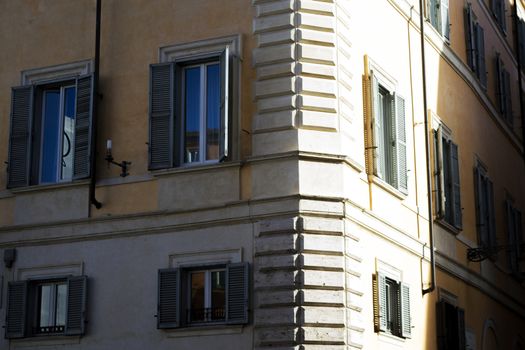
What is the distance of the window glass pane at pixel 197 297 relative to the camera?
1717 centimetres

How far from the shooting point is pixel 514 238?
1086 inches

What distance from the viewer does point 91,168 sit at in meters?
18.3

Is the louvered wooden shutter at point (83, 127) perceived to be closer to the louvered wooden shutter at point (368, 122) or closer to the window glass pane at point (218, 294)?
the window glass pane at point (218, 294)

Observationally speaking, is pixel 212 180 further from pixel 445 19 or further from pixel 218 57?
pixel 445 19

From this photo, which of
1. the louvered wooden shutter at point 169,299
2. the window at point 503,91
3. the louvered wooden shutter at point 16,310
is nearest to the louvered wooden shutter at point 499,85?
the window at point 503,91

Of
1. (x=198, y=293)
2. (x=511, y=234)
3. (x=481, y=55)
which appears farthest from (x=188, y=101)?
(x=511, y=234)

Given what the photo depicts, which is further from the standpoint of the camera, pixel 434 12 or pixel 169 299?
pixel 434 12

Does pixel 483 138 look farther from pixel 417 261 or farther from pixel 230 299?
pixel 230 299

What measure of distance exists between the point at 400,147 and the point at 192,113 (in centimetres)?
402

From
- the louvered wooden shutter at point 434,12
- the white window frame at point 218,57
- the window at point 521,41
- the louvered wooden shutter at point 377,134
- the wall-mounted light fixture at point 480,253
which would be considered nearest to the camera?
the white window frame at point 218,57

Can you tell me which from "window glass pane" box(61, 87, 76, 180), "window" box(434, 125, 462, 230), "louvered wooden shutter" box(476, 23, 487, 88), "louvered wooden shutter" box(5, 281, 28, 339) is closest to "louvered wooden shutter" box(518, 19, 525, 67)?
"louvered wooden shutter" box(476, 23, 487, 88)

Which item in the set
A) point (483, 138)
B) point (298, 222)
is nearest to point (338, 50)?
point (298, 222)

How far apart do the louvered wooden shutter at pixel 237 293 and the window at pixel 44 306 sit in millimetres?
2571

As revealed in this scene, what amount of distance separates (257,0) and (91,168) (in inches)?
149
